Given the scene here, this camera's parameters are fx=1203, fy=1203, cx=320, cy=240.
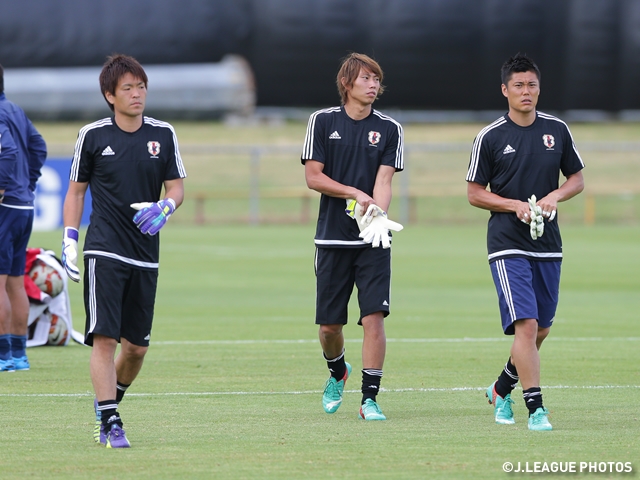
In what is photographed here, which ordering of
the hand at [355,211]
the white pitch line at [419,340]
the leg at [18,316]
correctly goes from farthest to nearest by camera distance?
the white pitch line at [419,340] < the leg at [18,316] < the hand at [355,211]

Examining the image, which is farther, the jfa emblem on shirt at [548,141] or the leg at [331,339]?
the leg at [331,339]

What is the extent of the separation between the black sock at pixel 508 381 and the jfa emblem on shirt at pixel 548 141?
1447mm

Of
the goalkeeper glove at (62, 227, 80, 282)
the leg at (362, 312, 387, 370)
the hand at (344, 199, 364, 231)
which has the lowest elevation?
the leg at (362, 312, 387, 370)

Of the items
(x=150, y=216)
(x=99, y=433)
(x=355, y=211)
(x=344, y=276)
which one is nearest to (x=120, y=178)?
(x=150, y=216)

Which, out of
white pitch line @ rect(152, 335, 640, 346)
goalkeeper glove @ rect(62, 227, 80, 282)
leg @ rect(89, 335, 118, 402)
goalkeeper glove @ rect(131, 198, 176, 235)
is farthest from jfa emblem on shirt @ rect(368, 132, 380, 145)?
white pitch line @ rect(152, 335, 640, 346)

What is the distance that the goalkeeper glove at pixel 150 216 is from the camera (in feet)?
22.7

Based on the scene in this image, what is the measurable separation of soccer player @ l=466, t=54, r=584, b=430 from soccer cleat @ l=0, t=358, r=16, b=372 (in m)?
4.34

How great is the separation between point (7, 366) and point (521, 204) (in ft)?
15.7

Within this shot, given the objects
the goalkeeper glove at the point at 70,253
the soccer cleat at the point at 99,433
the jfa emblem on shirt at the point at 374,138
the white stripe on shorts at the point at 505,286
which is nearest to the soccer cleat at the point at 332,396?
the white stripe on shorts at the point at 505,286

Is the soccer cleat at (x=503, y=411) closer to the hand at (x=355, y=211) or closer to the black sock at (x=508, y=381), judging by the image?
the black sock at (x=508, y=381)

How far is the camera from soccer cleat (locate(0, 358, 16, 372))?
1003 centimetres

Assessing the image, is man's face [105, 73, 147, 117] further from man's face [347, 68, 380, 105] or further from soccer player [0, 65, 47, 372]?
soccer player [0, 65, 47, 372]

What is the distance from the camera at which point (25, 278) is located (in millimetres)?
11414

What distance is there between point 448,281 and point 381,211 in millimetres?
11317
